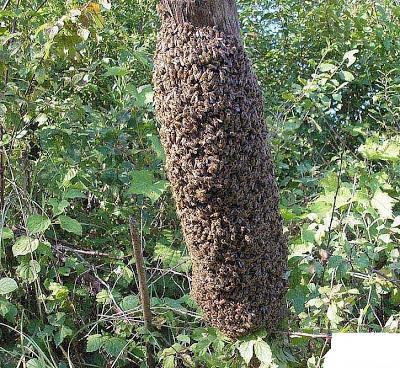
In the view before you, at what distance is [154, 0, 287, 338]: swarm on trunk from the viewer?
1649 millimetres

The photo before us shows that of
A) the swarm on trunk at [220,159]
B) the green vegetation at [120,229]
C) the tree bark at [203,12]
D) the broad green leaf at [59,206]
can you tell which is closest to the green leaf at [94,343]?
the green vegetation at [120,229]

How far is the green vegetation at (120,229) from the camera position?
7.11 feet

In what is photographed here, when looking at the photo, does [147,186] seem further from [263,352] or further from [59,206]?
[263,352]

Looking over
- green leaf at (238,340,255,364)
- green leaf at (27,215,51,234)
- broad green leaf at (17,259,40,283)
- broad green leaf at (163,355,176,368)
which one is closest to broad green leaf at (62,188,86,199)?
green leaf at (27,215,51,234)

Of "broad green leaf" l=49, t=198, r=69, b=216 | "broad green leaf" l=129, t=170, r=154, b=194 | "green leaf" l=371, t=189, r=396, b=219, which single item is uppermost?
"broad green leaf" l=129, t=170, r=154, b=194

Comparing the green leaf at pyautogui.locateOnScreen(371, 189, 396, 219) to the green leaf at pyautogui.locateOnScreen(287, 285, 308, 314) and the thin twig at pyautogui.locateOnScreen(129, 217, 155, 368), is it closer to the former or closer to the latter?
the green leaf at pyautogui.locateOnScreen(287, 285, 308, 314)

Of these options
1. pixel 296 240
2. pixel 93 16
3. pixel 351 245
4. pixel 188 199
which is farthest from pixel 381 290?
pixel 93 16

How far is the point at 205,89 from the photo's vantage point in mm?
1643

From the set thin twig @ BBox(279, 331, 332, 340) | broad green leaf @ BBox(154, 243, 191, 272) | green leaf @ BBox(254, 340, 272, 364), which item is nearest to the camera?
green leaf @ BBox(254, 340, 272, 364)

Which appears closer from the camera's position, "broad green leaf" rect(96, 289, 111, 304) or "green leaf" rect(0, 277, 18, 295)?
"green leaf" rect(0, 277, 18, 295)

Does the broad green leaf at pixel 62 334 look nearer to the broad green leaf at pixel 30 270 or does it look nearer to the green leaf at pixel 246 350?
the broad green leaf at pixel 30 270

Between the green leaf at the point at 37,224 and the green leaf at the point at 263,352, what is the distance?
2.77 feet

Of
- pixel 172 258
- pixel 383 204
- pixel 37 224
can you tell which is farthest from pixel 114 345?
pixel 383 204

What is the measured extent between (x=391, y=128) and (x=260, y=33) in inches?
50.8
